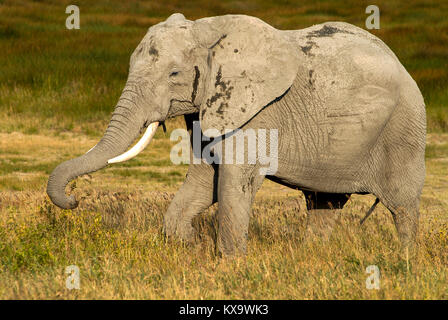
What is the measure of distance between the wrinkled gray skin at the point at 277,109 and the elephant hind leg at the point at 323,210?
0.66m

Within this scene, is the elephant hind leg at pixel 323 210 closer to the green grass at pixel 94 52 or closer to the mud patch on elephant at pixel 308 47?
the mud patch on elephant at pixel 308 47

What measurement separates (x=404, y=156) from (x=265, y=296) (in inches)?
83.9

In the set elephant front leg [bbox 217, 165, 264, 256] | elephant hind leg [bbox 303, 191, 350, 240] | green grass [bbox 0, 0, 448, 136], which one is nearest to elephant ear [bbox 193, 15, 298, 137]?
elephant front leg [bbox 217, 165, 264, 256]

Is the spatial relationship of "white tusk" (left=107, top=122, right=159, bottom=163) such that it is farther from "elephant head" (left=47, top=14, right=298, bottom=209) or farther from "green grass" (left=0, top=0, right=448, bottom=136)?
"green grass" (left=0, top=0, right=448, bottom=136)

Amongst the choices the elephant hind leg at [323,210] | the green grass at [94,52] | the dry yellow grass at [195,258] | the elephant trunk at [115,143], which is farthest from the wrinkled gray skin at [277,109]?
the green grass at [94,52]

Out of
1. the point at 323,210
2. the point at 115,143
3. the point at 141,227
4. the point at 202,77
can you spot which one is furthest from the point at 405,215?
the point at 115,143

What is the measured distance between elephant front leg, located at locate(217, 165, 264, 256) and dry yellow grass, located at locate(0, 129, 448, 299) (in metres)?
0.16

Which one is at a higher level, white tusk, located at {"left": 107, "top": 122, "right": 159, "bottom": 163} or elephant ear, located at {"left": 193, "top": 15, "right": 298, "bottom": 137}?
elephant ear, located at {"left": 193, "top": 15, "right": 298, "bottom": 137}

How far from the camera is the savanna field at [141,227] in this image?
19.3 ft

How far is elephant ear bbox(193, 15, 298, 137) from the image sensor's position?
21.1ft

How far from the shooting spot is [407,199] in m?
7.27

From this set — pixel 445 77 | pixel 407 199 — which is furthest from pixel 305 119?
pixel 445 77

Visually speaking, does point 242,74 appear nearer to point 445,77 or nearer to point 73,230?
point 73,230

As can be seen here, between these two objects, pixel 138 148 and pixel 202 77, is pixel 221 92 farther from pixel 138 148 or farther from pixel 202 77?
pixel 138 148
